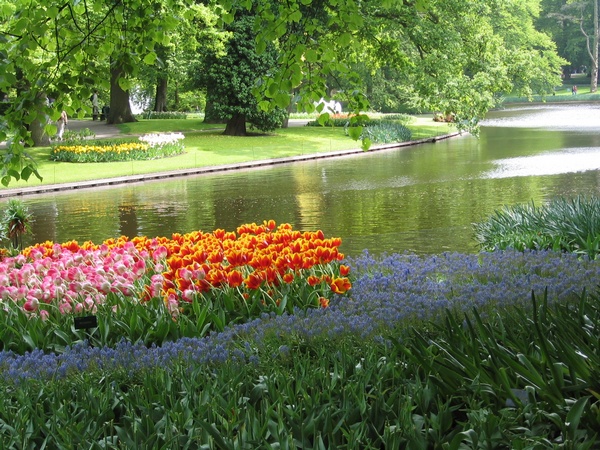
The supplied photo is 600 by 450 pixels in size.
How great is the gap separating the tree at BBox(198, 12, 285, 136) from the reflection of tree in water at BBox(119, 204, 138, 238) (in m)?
20.0

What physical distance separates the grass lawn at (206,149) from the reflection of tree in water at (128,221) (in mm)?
6212

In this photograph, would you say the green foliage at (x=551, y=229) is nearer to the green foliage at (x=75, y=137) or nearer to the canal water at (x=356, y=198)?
the canal water at (x=356, y=198)

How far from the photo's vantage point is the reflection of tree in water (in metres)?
16.4

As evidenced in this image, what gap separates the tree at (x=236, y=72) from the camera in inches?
1580

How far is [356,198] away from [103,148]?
48.3ft

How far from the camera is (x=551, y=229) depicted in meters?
9.68

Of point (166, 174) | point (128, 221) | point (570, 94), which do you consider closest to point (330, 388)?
point (128, 221)

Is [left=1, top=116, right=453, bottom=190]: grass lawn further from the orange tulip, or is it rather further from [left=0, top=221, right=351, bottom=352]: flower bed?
the orange tulip

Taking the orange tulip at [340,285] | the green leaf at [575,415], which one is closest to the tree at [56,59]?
the orange tulip at [340,285]

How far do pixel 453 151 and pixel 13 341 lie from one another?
102ft

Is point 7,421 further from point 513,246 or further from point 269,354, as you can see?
point 513,246

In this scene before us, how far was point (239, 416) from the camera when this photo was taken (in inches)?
148

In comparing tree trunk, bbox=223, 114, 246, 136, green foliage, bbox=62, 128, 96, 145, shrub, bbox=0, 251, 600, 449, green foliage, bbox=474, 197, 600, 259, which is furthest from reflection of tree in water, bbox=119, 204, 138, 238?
tree trunk, bbox=223, 114, 246, 136

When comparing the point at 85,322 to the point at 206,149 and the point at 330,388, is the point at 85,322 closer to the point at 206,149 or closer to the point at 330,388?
the point at 330,388
